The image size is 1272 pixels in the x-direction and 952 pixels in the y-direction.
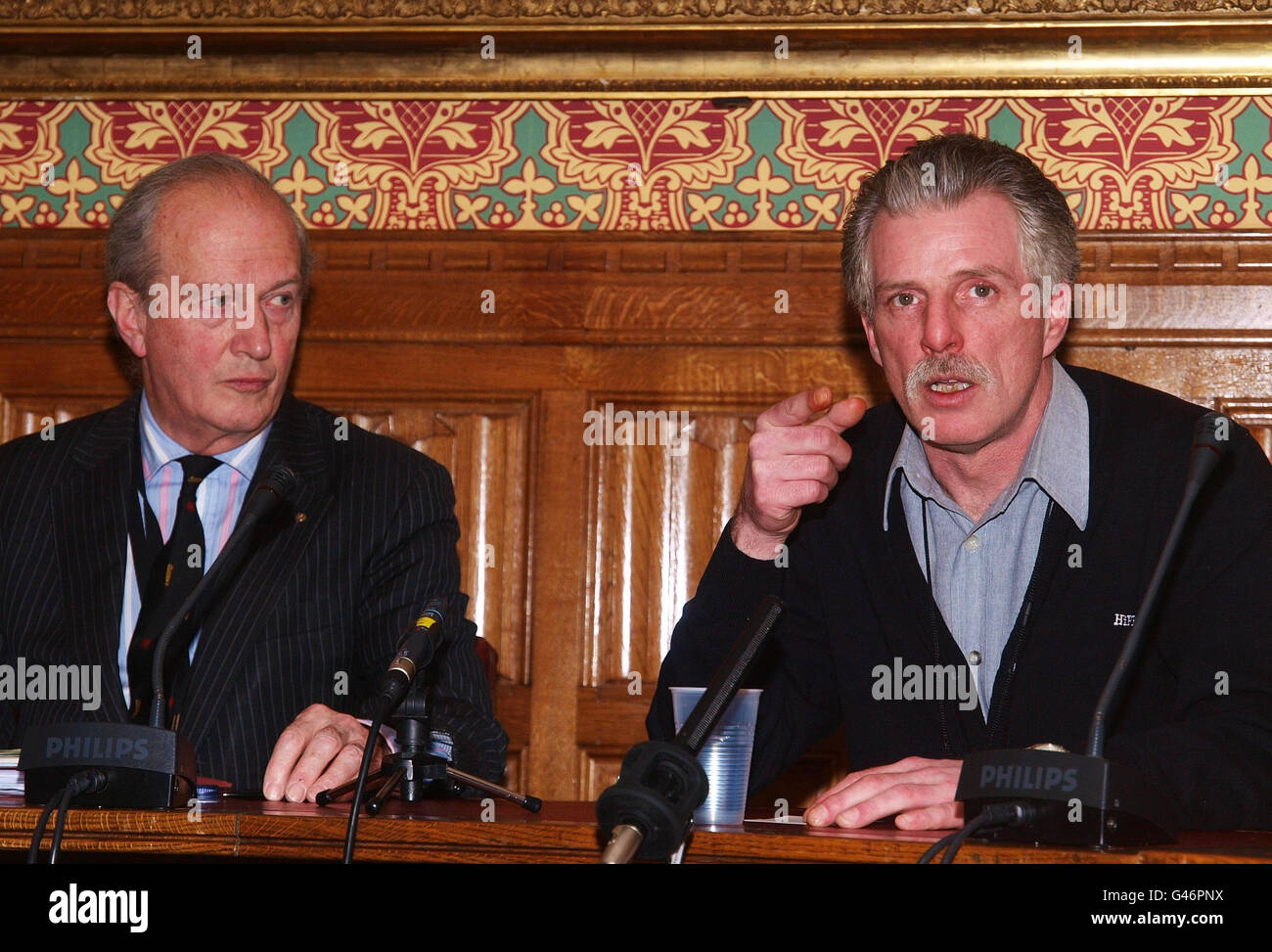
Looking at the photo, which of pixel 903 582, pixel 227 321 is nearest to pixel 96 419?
pixel 227 321

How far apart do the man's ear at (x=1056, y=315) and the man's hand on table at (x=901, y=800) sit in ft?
2.81

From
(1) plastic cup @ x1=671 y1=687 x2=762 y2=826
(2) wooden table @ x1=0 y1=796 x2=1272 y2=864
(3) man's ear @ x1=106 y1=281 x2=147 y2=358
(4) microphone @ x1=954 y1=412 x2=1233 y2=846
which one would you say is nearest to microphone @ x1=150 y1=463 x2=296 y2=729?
(2) wooden table @ x1=0 y1=796 x2=1272 y2=864

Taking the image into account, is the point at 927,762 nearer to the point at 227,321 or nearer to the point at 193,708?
the point at 193,708

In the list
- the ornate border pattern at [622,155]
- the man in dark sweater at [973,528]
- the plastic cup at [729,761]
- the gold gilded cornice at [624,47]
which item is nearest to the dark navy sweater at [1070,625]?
the man in dark sweater at [973,528]

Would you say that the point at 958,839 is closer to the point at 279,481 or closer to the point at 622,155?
the point at 279,481

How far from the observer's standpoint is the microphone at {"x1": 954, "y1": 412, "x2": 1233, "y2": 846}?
1.27 m

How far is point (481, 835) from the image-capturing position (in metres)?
1.41

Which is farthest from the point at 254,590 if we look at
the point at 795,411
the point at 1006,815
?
the point at 1006,815

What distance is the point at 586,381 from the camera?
298 centimetres

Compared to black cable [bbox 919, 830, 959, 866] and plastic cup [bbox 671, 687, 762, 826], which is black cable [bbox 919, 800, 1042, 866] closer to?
black cable [bbox 919, 830, 959, 866]

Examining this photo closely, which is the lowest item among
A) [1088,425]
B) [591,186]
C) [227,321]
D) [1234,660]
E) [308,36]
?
[1234,660]

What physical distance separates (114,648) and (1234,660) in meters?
1.66

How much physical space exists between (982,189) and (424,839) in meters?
1.30

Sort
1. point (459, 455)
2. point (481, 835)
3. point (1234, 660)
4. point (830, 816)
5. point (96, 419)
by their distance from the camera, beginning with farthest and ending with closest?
point (459, 455)
point (96, 419)
point (1234, 660)
point (830, 816)
point (481, 835)
